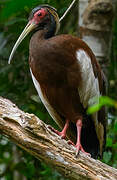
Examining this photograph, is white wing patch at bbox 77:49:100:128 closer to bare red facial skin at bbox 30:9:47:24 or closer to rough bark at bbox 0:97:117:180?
bare red facial skin at bbox 30:9:47:24

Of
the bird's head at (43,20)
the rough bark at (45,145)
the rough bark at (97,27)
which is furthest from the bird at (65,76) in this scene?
the rough bark at (97,27)

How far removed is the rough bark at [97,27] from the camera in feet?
15.3

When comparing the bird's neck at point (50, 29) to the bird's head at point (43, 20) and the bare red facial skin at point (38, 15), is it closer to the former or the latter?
the bird's head at point (43, 20)

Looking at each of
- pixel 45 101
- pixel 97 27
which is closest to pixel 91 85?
pixel 45 101

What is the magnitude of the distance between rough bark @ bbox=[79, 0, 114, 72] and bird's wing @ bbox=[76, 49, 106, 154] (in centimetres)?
59

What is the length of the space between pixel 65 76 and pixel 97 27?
1205 mm

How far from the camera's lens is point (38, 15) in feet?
13.2

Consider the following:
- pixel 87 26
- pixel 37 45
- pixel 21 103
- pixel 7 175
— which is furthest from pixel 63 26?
pixel 7 175

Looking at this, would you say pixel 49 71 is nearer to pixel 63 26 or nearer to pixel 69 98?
pixel 69 98

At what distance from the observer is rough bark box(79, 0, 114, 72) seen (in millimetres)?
4660

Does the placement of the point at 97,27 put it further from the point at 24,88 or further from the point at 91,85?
the point at 24,88

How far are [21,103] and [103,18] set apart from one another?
1.42 metres

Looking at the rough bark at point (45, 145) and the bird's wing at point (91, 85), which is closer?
the rough bark at point (45, 145)

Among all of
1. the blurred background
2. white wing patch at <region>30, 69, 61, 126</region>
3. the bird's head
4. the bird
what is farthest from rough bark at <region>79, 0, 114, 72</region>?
white wing patch at <region>30, 69, 61, 126</region>
